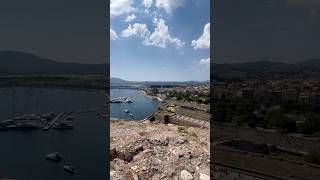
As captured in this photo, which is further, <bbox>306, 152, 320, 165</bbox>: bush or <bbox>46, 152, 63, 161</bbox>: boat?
<bbox>306, 152, 320, 165</bbox>: bush

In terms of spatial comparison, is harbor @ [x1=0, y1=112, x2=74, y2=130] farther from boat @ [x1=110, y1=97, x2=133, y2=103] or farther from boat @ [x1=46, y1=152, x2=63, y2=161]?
boat @ [x1=110, y1=97, x2=133, y2=103]

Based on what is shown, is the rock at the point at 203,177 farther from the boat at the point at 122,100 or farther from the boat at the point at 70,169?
the boat at the point at 122,100

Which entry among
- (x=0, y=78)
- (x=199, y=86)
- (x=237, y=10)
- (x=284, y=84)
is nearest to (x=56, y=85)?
(x=0, y=78)

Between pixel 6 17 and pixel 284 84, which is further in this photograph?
pixel 284 84

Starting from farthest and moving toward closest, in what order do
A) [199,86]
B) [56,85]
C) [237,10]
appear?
[199,86] < [237,10] < [56,85]

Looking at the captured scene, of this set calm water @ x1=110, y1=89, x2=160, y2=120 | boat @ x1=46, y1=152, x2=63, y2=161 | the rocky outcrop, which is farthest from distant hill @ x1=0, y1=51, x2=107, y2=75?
calm water @ x1=110, y1=89, x2=160, y2=120

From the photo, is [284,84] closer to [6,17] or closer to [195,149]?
[195,149]

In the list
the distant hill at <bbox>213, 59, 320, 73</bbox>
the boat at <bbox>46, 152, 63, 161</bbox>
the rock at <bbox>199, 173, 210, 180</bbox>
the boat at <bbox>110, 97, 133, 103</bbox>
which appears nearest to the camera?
the boat at <bbox>46, 152, 63, 161</bbox>

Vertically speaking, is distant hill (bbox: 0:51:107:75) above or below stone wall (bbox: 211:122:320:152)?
above
